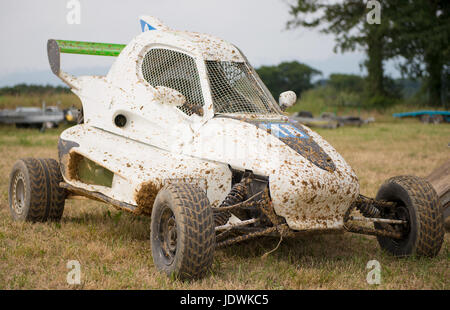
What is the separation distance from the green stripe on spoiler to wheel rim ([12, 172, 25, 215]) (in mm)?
1711

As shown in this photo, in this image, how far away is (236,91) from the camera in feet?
19.1

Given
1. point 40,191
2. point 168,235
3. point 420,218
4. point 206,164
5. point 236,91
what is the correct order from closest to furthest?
point 168,235
point 206,164
point 420,218
point 236,91
point 40,191

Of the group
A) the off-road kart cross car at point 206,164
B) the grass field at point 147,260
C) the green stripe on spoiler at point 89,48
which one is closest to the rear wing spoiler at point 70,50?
the green stripe on spoiler at point 89,48

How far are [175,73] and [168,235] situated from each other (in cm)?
186

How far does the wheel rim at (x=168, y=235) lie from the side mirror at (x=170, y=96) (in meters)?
1.09

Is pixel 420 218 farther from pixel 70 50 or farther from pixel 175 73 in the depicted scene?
pixel 70 50

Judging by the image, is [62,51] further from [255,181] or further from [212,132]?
[255,181]

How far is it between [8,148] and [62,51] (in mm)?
9007

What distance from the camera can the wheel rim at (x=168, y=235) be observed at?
4.76 m

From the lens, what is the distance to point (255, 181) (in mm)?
5195

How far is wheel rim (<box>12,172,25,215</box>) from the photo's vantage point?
23.5ft

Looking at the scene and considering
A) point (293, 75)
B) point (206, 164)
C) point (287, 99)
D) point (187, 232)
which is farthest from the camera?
point (293, 75)

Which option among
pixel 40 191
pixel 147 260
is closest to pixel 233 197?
pixel 147 260
